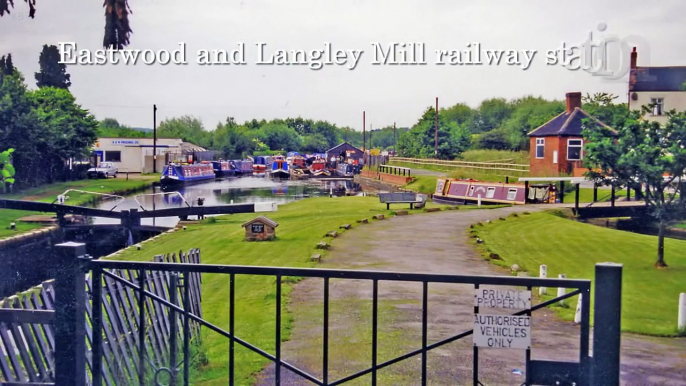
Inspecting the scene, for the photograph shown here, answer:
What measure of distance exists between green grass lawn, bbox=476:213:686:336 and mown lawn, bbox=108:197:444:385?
3238 millimetres

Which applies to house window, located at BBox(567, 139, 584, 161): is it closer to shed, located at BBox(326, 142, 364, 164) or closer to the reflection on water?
shed, located at BBox(326, 142, 364, 164)

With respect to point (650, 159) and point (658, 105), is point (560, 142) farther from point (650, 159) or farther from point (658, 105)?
point (658, 105)

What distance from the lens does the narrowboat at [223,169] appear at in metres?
12.9

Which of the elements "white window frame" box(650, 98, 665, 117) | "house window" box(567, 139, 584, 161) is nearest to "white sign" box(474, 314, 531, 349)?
"white window frame" box(650, 98, 665, 117)

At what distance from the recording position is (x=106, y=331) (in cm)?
539

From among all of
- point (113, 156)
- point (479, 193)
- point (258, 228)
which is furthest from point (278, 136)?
point (479, 193)

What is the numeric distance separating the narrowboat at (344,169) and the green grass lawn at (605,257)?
121 inches

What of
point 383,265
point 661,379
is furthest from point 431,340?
point 383,265

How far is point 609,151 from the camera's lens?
45.1 ft

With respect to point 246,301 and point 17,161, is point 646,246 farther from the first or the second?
point 17,161

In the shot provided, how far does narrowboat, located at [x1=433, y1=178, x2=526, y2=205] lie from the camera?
64.2 feet

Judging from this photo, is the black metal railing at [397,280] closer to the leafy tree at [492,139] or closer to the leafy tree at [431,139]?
the leafy tree at [431,139]

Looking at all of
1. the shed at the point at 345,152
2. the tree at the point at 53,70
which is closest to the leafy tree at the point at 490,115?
the shed at the point at 345,152

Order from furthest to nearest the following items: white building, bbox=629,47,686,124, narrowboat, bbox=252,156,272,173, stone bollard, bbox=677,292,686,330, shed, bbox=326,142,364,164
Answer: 1. shed, bbox=326,142,364,164
2. narrowboat, bbox=252,156,272,173
3. white building, bbox=629,47,686,124
4. stone bollard, bbox=677,292,686,330
